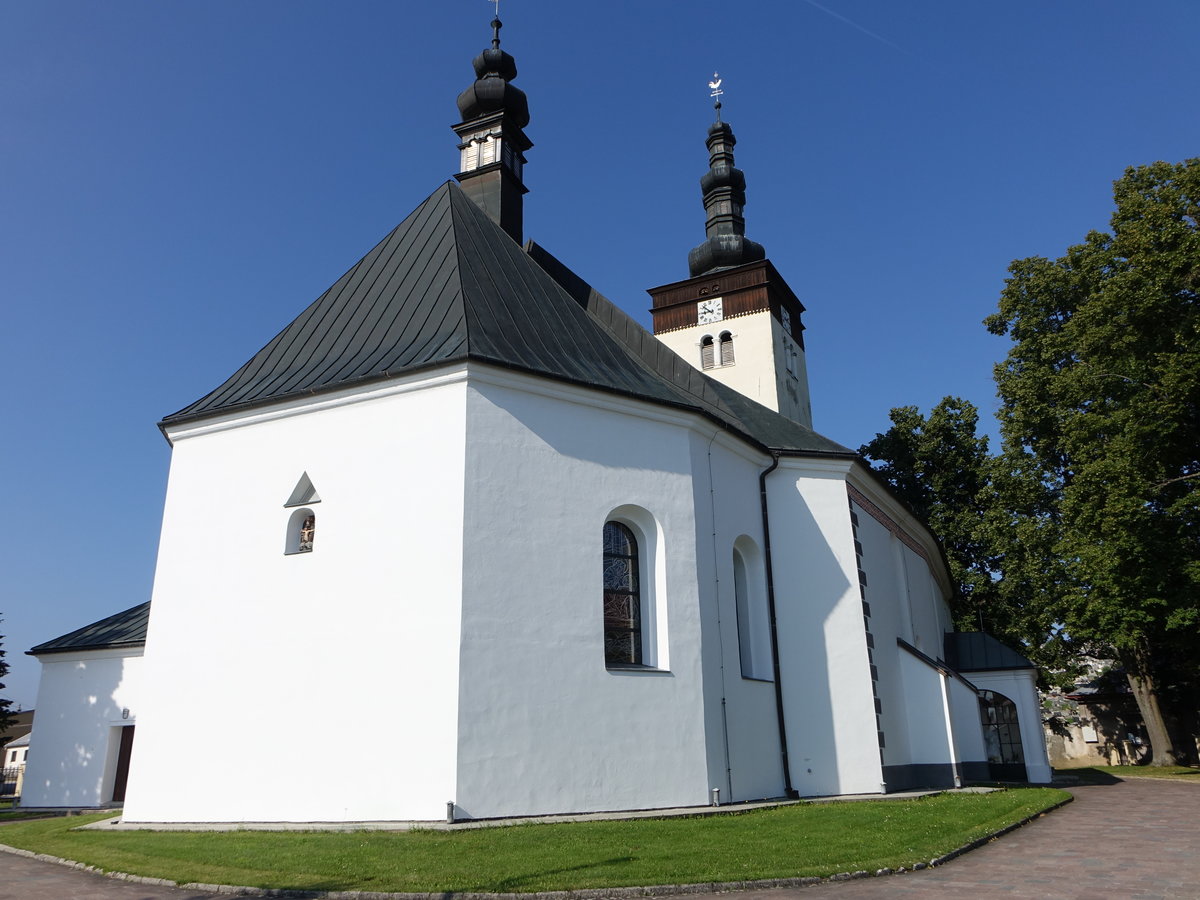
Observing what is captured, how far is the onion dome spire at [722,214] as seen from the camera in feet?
92.4

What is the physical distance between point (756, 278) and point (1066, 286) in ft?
27.4

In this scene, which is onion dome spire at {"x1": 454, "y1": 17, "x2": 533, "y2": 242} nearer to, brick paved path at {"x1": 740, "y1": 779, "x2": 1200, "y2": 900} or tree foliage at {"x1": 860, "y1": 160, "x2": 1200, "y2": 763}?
tree foliage at {"x1": 860, "y1": 160, "x2": 1200, "y2": 763}

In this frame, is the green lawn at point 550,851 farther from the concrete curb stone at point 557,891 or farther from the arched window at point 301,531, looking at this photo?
the arched window at point 301,531

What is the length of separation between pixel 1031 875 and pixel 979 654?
1573 cm

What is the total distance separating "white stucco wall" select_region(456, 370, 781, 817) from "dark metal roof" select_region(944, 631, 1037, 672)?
9.94 m

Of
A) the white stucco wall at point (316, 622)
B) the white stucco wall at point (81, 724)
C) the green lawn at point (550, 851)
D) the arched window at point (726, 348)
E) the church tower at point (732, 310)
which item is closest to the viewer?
the green lawn at point (550, 851)

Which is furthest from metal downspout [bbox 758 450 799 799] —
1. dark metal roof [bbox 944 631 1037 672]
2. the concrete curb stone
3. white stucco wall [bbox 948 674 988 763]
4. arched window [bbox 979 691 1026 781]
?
dark metal roof [bbox 944 631 1037 672]

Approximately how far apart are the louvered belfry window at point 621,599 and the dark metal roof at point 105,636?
11.8 meters

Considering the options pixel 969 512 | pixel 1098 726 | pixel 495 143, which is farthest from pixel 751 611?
pixel 1098 726

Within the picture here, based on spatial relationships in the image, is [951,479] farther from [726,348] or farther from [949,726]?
[949,726]

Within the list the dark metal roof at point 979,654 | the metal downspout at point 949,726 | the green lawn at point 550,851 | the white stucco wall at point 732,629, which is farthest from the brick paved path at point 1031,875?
the dark metal roof at point 979,654

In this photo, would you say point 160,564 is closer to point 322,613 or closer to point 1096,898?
point 322,613

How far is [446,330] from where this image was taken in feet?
40.2

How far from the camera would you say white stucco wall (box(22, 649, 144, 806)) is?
18.3 metres
